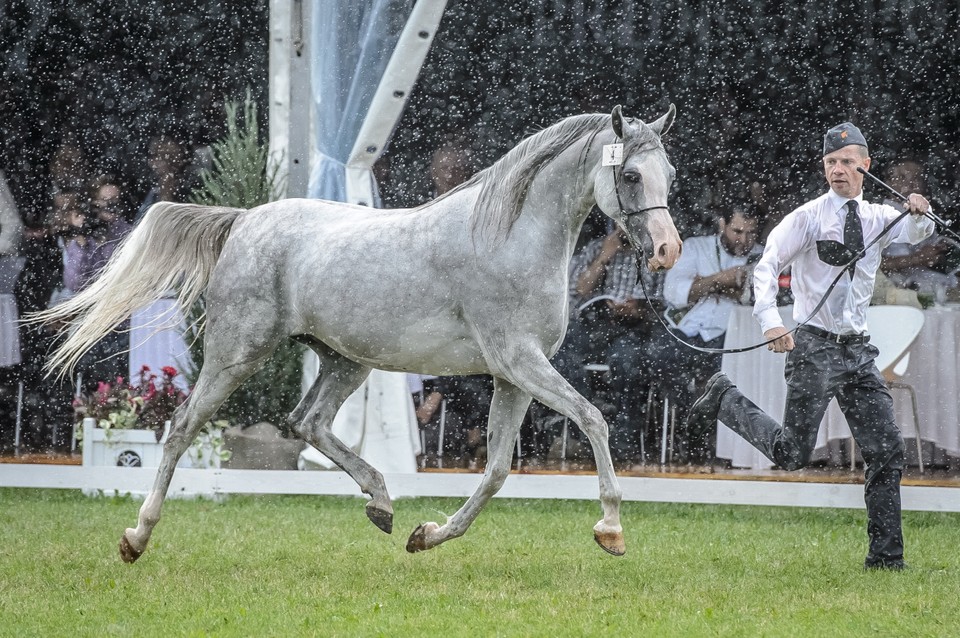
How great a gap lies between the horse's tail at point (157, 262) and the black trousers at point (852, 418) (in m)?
3.03

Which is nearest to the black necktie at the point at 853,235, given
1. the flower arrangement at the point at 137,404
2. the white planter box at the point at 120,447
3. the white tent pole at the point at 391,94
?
the white tent pole at the point at 391,94

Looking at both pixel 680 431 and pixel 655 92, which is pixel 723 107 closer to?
pixel 655 92

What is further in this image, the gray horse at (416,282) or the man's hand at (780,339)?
the man's hand at (780,339)

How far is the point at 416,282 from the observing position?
5504mm

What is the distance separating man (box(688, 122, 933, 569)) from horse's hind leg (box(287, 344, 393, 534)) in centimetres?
181

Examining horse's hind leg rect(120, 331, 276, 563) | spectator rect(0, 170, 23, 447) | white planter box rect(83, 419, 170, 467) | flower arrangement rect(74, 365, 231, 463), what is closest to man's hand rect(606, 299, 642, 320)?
flower arrangement rect(74, 365, 231, 463)

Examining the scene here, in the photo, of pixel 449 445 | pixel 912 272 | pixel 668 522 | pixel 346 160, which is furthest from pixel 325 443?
pixel 912 272

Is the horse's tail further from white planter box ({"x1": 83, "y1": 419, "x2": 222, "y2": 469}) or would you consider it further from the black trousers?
the black trousers

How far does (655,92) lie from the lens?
10805 millimetres

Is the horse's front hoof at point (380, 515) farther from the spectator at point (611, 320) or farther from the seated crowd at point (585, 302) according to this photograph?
the spectator at point (611, 320)

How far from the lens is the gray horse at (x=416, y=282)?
5.07 metres

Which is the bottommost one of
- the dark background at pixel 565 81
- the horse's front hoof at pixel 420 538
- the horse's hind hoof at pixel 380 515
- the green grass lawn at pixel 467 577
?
the green grass lawn at pixel 467 577

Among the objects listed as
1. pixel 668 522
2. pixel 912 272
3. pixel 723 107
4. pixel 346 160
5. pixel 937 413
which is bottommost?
pixel 668 522

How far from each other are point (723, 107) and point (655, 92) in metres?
0.65
